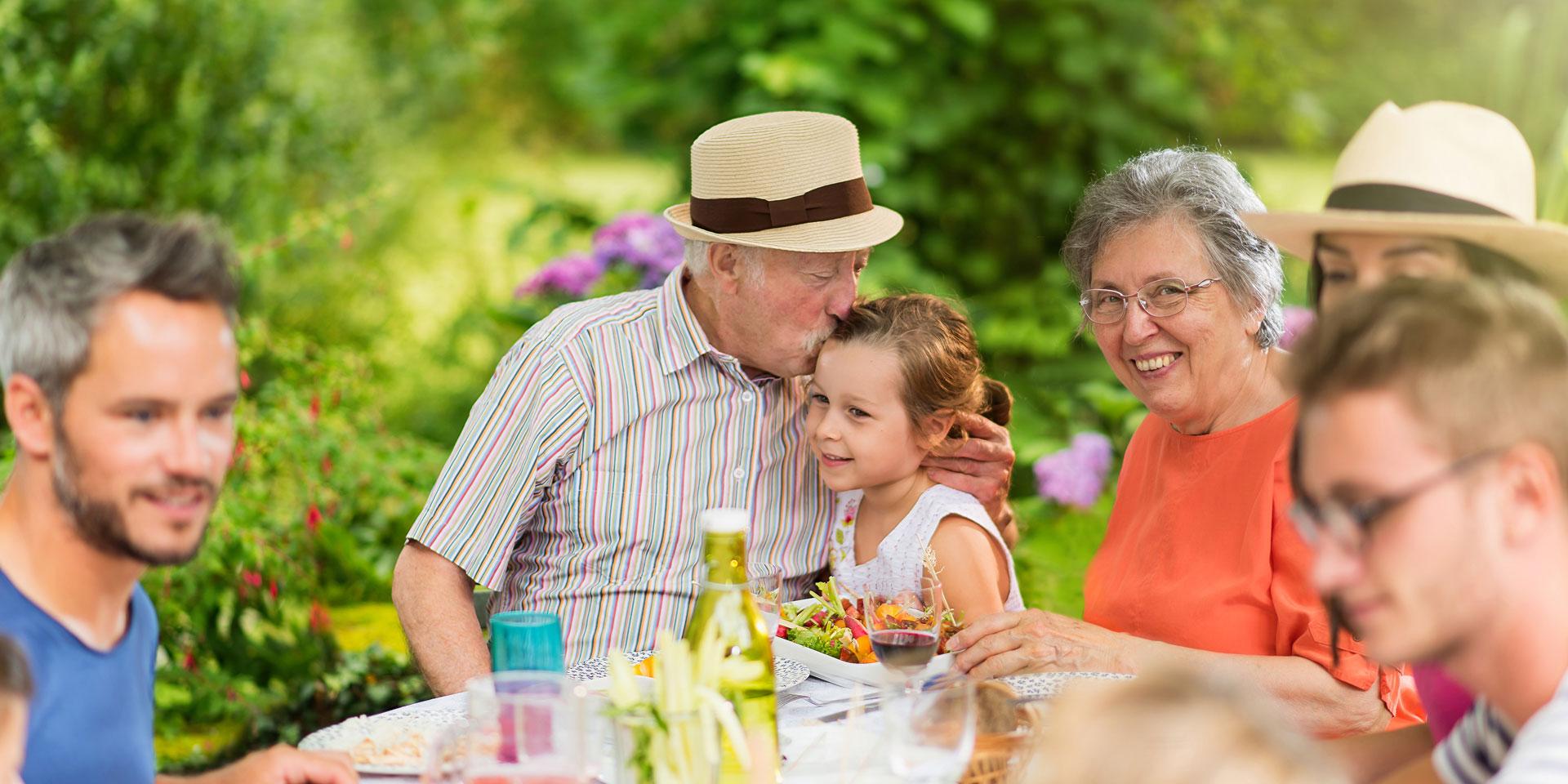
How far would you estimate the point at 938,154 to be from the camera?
702cm

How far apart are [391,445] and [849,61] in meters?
2.76

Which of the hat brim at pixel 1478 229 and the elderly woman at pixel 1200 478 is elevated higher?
the hat brim at pixel 1478 229

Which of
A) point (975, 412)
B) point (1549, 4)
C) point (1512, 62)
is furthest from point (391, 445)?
point (1549, 4)

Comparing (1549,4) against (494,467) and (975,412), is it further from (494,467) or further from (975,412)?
(494,467)

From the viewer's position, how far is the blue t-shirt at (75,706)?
5.60ft

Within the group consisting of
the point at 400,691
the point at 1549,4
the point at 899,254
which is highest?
the point at 1549,4

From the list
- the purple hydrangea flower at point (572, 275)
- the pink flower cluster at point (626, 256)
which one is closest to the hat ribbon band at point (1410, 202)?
the pink flower cluster at point (626, 256)

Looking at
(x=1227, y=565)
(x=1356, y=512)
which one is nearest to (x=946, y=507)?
(x=1227, y=565)

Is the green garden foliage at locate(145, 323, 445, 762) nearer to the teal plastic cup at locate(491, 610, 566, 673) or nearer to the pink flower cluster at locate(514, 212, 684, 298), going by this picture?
the pink flower cluster at locate(514, 212, 684, 298)

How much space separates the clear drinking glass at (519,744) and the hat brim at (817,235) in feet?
4.79

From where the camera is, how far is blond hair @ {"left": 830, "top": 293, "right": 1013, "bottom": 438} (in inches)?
118

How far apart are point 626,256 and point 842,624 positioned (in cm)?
264

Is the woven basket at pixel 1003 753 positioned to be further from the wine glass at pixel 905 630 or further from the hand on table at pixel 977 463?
the hand on table at pixel 977 463

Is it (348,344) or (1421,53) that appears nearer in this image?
(348,344)
